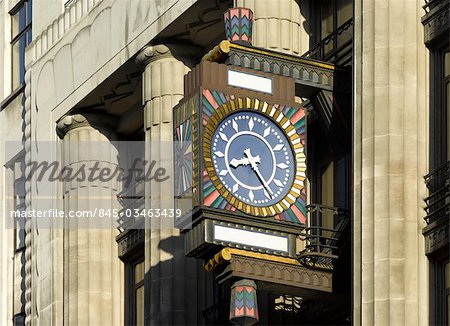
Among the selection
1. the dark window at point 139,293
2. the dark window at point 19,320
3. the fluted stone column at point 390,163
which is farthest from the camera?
the dark window at point 19,320

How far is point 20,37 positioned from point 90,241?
888 centimetres

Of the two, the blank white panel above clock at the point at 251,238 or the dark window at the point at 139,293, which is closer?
the blank white panel above clock at the point at 251,238

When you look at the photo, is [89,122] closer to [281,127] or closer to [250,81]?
[250,81]

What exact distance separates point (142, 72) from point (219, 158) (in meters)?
10.5

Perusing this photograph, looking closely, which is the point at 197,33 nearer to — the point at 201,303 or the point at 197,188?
the point at 201,303

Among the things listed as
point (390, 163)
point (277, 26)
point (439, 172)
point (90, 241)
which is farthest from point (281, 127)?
point (90, 241)

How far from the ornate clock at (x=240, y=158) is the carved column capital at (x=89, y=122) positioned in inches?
481

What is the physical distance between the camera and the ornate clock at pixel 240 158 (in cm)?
3547

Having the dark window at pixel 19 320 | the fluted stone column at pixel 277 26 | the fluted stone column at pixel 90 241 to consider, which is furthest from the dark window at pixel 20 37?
→ the fluted stone column at pixel 277 26

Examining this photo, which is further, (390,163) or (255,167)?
(255,167)

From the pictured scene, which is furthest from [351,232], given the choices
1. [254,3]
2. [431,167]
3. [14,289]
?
[14,289]

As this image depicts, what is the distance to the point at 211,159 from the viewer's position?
35.6 m

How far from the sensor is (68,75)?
49000 mm

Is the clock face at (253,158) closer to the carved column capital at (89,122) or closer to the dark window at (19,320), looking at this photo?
the carved column capital at (89,122)
